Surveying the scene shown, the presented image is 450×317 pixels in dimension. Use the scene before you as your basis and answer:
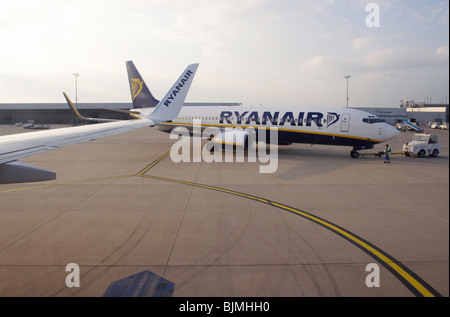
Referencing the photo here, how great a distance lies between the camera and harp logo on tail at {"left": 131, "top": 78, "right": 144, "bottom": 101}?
106 feet

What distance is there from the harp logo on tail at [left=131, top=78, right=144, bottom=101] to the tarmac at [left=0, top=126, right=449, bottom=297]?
1654 centimetres

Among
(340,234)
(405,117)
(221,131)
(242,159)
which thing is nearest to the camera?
(340,234)

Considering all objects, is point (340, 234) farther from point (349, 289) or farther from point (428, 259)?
point (349, 289)

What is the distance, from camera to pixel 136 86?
107 ft

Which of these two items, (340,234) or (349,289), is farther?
(340,234)

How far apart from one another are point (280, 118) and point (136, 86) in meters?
16.0

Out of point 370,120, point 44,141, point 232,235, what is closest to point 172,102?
point 44,141

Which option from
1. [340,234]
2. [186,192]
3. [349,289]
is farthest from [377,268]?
[186,192]

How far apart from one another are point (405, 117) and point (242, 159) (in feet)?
314

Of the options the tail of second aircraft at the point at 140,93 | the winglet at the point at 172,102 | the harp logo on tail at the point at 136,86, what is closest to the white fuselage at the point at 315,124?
the tail of second aircraft at the point at 140,93

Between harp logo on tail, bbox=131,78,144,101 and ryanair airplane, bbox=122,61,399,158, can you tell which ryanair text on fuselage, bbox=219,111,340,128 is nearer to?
ryanair airplane, bbox=122,61,399,158

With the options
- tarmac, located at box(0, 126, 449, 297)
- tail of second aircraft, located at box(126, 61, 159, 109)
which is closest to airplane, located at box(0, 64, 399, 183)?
tail of second aircraft, located at box(126, 61, 159, 109)

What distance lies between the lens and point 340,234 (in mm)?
9602
